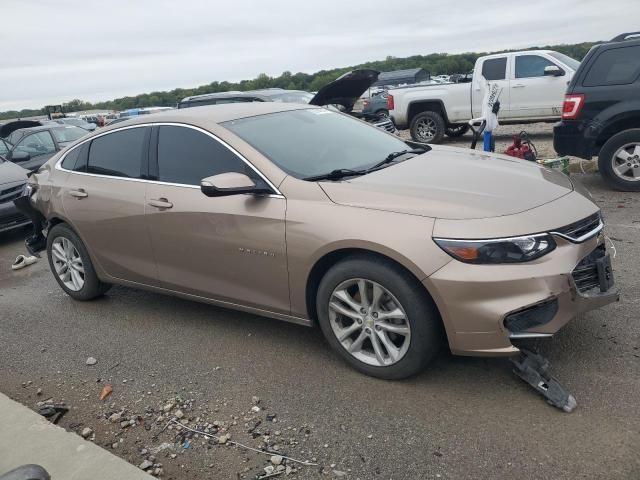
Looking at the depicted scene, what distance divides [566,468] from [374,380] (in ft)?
3.88

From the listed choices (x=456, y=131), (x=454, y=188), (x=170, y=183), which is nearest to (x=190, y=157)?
(x=170, y=183)

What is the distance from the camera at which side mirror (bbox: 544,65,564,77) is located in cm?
1177

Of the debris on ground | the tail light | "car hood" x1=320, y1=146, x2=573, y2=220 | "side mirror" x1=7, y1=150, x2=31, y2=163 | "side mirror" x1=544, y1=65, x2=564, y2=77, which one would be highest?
"side mirror" x1=544, y1=65, x2=564, y2=77

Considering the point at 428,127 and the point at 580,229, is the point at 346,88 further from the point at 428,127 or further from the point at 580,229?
the point at 580,229

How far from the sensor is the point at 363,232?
3139 millimetres

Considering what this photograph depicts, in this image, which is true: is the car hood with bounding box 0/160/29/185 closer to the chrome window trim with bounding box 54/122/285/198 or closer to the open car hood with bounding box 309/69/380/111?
the chrome window trim with bounding box 54/122/285/198

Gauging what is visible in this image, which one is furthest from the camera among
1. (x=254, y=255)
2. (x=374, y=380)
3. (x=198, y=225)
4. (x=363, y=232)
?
(x=198, y=225)

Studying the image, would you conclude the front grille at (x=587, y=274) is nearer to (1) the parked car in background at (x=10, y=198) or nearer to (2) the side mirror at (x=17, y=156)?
(1) the parked car in background at (x=10, y=198)

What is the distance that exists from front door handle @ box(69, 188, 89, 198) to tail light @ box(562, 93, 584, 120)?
596 centimetres

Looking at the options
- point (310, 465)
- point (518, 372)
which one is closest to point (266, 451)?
point (310, 465)

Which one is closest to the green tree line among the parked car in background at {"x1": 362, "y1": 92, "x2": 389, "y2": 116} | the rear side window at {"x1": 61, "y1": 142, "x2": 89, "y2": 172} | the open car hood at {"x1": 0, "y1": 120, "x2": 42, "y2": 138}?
the parked car in background at {"x1": 362, "y1": 92, "x2": 389, "y2": 116}

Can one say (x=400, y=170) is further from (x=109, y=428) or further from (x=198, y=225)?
(x=109, y=428)

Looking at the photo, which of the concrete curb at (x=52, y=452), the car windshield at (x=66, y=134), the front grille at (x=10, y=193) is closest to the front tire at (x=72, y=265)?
the concrete curb at (x=52, y=452)

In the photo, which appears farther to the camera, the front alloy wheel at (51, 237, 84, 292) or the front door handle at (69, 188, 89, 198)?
the front alloy wheel at (51, 237, 84, 292)
